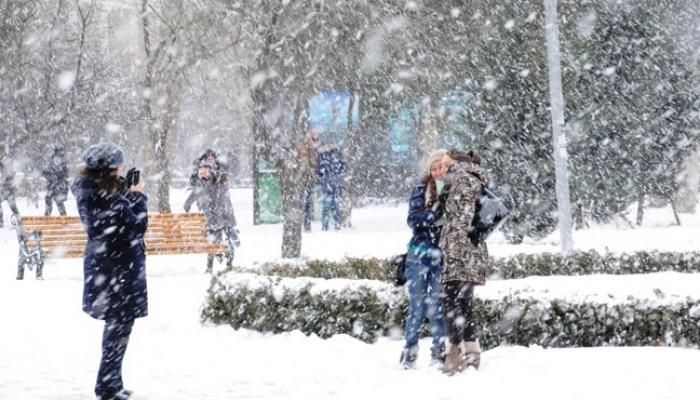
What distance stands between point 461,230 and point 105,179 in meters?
2.62

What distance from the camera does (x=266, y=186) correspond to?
24.4 m

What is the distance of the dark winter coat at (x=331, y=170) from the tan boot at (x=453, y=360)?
14.1m

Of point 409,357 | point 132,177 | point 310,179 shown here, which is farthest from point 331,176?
point 132,177

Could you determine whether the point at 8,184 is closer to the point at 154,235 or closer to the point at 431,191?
the point at 154,235

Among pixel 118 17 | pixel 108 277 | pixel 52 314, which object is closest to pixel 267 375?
pixel 108 277

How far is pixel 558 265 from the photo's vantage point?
12867 millimetres

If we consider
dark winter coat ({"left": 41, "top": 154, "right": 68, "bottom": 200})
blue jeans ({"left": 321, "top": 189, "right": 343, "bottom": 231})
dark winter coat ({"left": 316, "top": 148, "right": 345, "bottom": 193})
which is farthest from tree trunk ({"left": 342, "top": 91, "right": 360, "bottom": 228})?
dark winter coat ({"left": 41, "top": 154, "right": 68, "bottom": 200})

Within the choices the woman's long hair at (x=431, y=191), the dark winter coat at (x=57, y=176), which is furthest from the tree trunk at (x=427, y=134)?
the woman's long hair at (x=431, y=191)

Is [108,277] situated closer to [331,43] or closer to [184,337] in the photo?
[184,337]

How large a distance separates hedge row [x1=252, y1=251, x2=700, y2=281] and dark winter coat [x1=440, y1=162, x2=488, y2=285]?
4.25m

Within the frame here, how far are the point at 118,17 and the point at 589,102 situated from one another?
101 ft

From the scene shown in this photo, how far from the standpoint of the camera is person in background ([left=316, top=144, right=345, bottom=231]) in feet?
72.8

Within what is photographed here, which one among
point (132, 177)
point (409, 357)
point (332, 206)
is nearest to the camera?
point (132, 177)

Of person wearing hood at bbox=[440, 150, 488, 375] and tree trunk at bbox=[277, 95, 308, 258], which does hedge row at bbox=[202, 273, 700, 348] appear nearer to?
person wearing hood at bbox=[440, 150, 488, 375]
